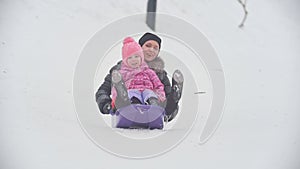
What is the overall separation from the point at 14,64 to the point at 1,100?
312mm

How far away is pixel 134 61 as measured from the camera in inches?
59.0

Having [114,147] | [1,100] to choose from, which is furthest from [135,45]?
[1,100]

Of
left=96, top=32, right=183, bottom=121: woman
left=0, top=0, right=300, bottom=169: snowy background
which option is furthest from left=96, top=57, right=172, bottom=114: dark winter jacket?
left=0, top=0, right=300, bottom=169: snowy background

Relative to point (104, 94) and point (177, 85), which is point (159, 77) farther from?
point (104, 94)

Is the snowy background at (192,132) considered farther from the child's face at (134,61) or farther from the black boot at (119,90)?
the child's face at (134,61)

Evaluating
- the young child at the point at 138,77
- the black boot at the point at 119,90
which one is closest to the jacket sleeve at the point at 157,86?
the young child at the point at 138,77

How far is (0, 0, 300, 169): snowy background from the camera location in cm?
127

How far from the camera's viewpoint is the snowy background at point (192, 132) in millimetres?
1271

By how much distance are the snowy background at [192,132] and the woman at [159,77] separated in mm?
111

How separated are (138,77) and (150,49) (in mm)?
105

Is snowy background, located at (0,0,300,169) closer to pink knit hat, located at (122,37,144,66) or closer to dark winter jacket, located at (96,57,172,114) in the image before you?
dark winter jacket, located at (96,57,172,114)

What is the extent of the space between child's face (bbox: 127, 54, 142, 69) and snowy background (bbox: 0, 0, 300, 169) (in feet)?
0.83

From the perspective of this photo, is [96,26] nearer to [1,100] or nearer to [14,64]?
[14,64]

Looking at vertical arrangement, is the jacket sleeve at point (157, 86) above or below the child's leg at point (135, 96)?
above
